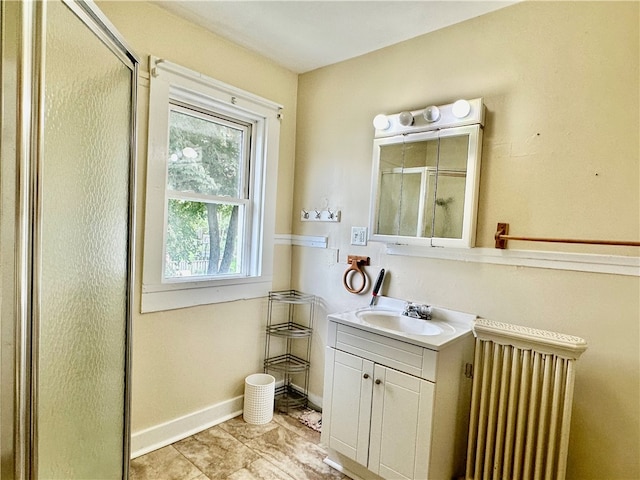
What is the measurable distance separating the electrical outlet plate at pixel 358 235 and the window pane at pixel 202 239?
2.54ft

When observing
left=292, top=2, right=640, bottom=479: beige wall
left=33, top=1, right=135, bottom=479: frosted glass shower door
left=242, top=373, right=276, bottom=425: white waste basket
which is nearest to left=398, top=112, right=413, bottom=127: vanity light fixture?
left=292, top=2, right=640, bottom=479: beige wall

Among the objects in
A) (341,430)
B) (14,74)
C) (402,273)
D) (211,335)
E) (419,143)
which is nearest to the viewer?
(14,74)

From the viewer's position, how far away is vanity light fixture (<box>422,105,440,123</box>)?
177 cm

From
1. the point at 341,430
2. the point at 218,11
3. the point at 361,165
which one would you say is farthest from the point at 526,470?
the point at 218,11

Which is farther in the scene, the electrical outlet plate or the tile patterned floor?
the electrical outlet plate

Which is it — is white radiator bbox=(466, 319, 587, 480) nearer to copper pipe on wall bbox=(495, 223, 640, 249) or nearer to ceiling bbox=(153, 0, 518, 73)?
copper pipe on wall bbox=(495, 223, 640, 249)

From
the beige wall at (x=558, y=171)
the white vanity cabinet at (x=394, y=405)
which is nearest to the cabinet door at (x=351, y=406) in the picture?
the white vanity cabinet at (x=394, y=405)

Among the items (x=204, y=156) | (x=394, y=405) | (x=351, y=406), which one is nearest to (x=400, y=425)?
(x=394, y=405)

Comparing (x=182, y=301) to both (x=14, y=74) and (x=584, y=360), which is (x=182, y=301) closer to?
(x=14, y=74)

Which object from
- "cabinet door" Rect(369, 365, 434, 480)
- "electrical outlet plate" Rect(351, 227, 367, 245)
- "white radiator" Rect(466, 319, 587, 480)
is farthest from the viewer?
"electrical outlet plate" Rect(351, 227, 367, 245)

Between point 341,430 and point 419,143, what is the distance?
1.54 m

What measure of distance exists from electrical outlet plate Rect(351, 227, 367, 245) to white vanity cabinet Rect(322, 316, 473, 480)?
0.58m

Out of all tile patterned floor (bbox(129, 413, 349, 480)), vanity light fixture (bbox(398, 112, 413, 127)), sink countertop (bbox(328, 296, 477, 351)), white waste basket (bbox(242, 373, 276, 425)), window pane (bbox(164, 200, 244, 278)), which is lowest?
tile patterned floor (bbox(129, 413, 349, 480))

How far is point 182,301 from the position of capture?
6.63 ft
